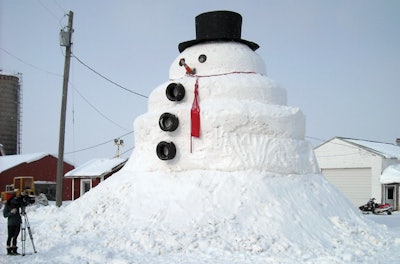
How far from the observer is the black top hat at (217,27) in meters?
12.9

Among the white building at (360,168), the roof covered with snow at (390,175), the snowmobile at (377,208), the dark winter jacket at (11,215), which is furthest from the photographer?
the white building at (360,168)

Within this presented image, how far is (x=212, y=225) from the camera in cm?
920

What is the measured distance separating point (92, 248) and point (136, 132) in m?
5.04

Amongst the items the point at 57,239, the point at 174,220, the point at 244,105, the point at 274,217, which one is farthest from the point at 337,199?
the point at 57,239

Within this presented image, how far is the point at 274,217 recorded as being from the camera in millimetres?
9617

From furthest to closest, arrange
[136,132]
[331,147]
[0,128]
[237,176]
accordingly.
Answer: [0,128]
[331,147]
[136,132]
[237,176]

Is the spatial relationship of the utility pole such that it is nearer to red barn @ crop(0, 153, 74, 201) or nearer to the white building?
red barn @ crop(0, 153, 74, 201)

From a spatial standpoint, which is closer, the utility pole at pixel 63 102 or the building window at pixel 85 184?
the utility pole at pixel 63 102

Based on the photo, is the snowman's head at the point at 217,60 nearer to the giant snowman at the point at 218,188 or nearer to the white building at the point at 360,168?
the giant snowman at the point at 218,188

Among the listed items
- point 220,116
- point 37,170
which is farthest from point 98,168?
point 220,116

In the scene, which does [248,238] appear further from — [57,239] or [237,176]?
[57,239]

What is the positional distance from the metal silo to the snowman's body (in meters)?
25.5

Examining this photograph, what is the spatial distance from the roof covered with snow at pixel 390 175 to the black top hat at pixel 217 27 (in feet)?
44.0

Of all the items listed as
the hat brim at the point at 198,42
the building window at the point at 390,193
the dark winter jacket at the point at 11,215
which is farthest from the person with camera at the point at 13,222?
the building window at the point at 390,193
